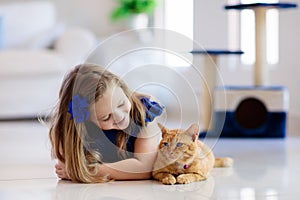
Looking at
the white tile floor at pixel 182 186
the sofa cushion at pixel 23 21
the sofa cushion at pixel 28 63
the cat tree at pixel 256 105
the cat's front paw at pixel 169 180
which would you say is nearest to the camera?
the white tile floor at pixel 182 186

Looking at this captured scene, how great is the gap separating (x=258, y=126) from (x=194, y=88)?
1.47m

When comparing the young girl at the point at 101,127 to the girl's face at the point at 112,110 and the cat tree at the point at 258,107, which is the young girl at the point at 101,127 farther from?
the cat tree at the point at 258,107

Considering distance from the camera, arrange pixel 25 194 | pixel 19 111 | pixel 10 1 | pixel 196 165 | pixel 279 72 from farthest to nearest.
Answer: pixel 10 1 → pixel 279 72 → pixel 19 111 → pixel 196 165 → pixel 25 194

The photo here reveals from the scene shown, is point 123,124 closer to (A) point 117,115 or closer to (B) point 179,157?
(A) point 117,115

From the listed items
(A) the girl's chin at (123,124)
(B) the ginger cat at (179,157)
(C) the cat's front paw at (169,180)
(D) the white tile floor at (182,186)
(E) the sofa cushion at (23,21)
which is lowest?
(D) the white tile floor at (182,186)

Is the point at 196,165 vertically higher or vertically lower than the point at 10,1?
lower

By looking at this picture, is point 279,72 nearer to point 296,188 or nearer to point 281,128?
point 281,128

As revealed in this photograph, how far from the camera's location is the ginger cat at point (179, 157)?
151cm

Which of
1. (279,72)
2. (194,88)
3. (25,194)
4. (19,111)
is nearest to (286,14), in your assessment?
(279,72)

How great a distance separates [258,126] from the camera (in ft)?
9.59

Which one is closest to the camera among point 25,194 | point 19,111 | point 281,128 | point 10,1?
point 25,194

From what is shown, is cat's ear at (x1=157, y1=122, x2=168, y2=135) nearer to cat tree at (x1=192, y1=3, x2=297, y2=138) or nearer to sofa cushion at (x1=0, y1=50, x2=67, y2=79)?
cat tree at (x1=192, y1=3, x2=297, y2=138)

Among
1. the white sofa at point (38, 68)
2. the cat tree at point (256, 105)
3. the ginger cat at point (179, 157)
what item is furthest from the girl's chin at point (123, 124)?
the white sofa at point (38, 68)

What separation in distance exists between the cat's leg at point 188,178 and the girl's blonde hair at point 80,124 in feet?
0.55
